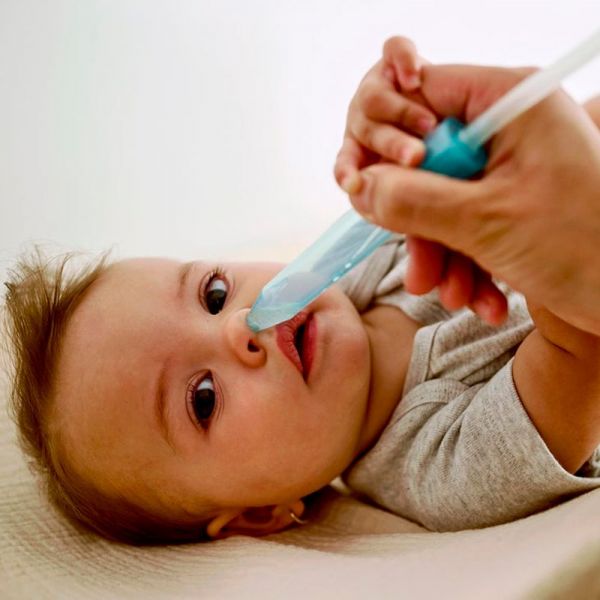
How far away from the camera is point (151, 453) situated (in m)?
0.84

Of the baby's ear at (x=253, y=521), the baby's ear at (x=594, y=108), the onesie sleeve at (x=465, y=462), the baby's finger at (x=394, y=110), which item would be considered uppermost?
the baby's finger at (x=394, y=110)

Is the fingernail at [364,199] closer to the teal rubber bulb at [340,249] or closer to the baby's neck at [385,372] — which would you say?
the teal rubber bulb at [340,249]

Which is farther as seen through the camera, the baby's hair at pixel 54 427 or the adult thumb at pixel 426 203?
the baby's hair at pixel 54 427

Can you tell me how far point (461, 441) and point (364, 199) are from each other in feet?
1.17

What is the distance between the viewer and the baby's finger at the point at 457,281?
61 centimetres

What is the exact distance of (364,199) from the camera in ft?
1.67

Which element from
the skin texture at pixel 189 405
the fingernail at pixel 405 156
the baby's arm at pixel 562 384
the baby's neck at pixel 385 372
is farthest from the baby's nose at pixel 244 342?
the fingernail at pixel 405 156

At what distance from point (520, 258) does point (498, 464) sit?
306 millimetres

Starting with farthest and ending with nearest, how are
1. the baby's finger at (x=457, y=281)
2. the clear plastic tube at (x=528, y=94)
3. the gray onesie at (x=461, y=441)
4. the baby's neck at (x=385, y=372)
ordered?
the baby's neck at (x=385, y=372)
the gray onesie at (x=461, y=441)
the baby's finger at (x=457, y=281)
the clear plastic tube at (x=528, y=94)

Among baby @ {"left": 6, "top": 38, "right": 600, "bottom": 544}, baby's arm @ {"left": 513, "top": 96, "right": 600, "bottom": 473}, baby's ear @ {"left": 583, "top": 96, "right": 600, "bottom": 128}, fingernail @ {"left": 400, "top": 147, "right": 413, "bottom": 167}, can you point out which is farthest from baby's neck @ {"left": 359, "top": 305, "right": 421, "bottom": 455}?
fingernail @ {"left": 400, "top": 147, "right": 413, "bottom": 167}

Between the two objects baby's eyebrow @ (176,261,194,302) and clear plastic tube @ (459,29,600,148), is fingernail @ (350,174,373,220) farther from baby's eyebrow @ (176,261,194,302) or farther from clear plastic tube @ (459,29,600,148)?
baby's eyebrow @ (176,261,194,302)

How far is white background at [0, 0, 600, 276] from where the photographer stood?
1308 millimetres

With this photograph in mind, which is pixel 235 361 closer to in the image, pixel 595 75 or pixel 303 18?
pixel 303 18

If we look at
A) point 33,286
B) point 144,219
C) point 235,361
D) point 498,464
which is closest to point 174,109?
point 144,219
